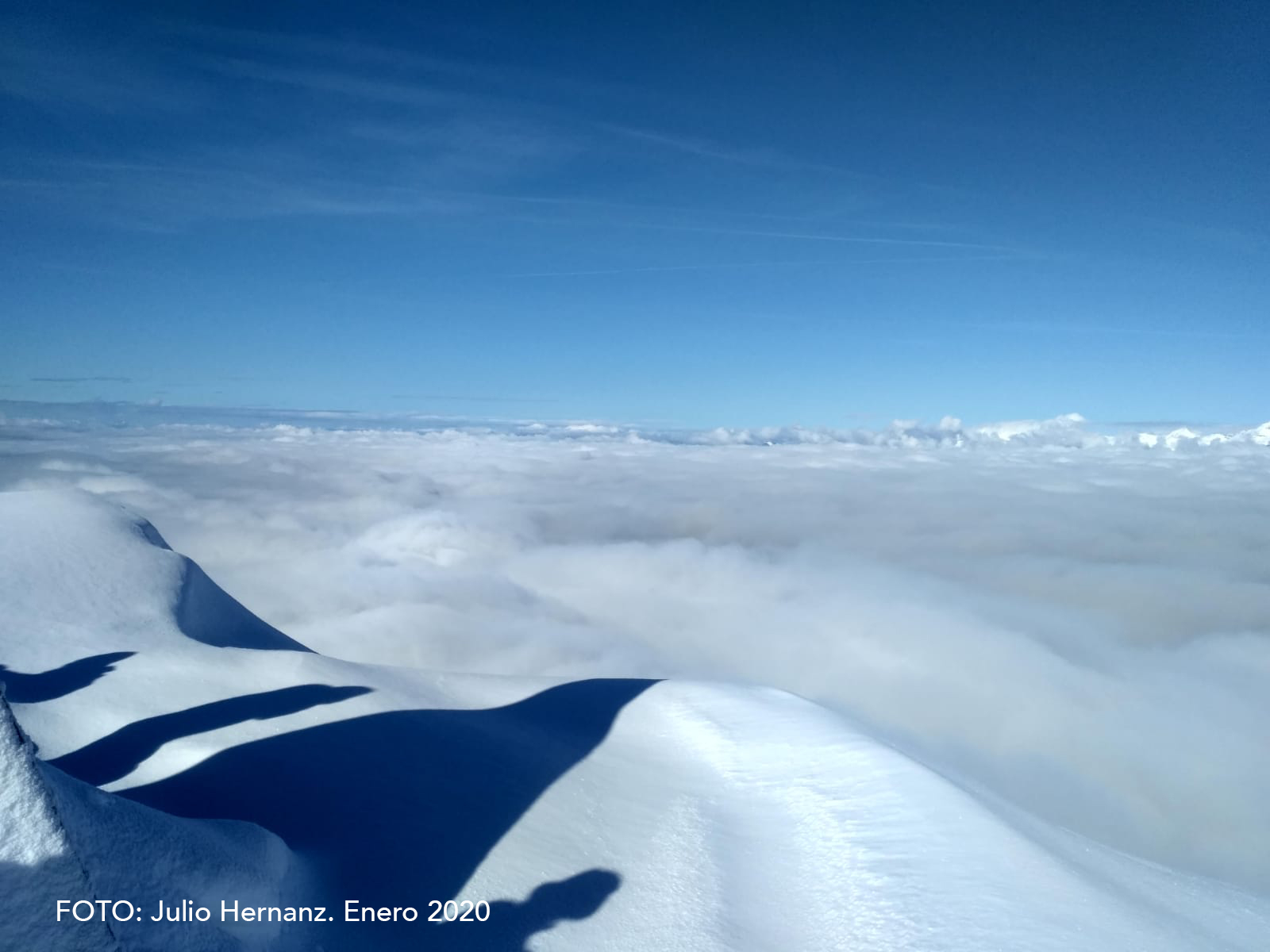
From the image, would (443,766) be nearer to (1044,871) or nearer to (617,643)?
(1044,871)

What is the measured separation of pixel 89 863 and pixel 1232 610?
209898 millimetres

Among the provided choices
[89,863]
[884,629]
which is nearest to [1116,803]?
[884,629]

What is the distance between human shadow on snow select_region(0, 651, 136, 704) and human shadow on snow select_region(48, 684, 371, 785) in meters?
1.77

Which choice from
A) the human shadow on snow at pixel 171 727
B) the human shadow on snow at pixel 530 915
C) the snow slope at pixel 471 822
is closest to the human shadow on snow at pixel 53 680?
the snow slope at pixel 471 822

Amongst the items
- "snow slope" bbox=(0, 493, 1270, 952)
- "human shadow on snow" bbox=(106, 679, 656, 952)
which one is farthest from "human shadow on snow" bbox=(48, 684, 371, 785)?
"human shadow on snow" bbox=(106, 679, 656, 952)

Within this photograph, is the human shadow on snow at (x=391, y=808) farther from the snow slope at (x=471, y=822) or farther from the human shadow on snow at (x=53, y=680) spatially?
the human shadow on snow at (x=53, y=680)

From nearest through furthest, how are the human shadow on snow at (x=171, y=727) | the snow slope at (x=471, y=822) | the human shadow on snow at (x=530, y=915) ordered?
the snow slope at (x=471, y=822)
the human shadow on snow at (x=530, y=915)
the human shadow on snow at (x=171, y=727)

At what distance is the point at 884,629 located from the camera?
131 metres

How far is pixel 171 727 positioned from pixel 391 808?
3.82 m

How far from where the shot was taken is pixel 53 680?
1188 cm

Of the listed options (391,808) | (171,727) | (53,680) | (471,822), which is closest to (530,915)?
(471,822)

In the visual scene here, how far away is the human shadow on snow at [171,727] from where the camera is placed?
9516 millimetres

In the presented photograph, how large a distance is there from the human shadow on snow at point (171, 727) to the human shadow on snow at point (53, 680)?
1774 millimetres

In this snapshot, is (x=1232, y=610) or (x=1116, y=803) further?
(x=1232, y=610)
